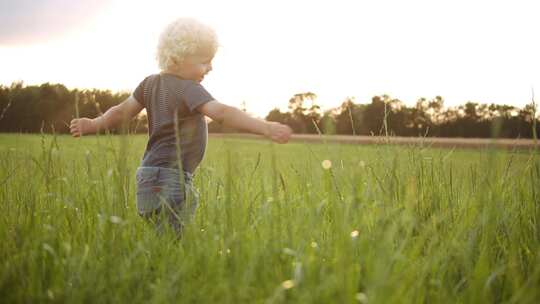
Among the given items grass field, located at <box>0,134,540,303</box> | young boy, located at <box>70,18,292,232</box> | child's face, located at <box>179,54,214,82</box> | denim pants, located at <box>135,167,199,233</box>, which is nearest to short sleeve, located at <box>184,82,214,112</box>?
young boy, located at <box>70,18,292,232</box>

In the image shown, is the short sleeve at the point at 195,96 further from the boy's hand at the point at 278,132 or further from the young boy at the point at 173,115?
the boy's hand at the point at 278,132

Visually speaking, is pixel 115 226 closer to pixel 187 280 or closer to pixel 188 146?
pixel 187 280

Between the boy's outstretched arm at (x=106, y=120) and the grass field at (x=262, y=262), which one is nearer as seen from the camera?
the grass field at (x=262, y=262)

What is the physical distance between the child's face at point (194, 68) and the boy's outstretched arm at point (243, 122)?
309mm

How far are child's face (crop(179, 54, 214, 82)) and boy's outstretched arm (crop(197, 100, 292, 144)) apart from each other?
1.01ft

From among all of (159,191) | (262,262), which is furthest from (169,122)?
(262,262)

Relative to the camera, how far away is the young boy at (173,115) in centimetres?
279

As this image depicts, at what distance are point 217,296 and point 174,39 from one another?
1.76 m

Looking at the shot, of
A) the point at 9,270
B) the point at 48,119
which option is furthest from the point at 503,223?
the point at 48,119

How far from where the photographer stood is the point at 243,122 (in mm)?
2467

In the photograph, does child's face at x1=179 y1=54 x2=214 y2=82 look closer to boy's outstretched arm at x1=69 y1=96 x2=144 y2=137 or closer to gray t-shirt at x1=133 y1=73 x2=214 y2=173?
gray t-shirt at x1=133 y1=73 x2=214 y2=173

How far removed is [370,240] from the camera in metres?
1.99

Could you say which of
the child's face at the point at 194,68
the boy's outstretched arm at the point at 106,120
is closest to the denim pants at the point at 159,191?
the boy's outstretched arm at the point at 106,120

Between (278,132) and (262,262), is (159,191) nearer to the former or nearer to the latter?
(278,132)
